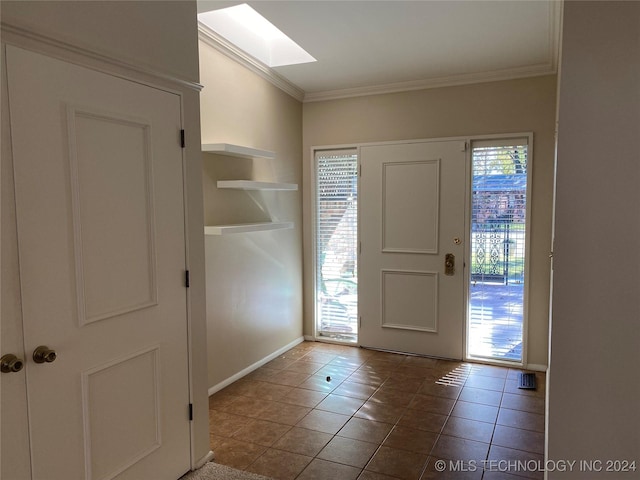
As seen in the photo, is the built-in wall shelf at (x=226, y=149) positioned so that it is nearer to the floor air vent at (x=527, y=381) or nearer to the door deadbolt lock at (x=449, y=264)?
the door deadbolt lock at (x=449, y=264)

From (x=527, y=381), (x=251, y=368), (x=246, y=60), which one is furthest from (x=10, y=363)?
(x=527, y=381)

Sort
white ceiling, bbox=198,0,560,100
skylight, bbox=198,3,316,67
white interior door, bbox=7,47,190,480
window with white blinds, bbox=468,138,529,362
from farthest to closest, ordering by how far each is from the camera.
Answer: window with white blinds, bbox=468,138,529,362, skylight, bbox=198,3,316,67, white ceiling, bbox=198,0,560,100, white interior door, bbox=7,47,190,480

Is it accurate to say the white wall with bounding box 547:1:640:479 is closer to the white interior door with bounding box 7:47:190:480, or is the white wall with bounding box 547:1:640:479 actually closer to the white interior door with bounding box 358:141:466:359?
the white interior door with bounding box 7:47:190:480

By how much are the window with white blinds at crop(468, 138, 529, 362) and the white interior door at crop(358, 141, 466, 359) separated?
0.13 m

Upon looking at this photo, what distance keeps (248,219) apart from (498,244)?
7.06 ft

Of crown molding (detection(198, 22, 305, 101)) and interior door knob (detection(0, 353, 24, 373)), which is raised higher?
crown molding (detection(198, 22, 305, 101))

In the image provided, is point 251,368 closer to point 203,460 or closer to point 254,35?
point 203,460

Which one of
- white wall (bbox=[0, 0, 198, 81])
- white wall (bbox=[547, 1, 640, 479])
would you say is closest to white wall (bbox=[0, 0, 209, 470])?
white wall (bbox=[0, 0, 198, 81])

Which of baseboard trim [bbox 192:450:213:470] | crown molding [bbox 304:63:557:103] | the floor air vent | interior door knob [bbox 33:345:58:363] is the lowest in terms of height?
the floor air vent

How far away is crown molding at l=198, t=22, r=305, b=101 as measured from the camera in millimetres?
3059

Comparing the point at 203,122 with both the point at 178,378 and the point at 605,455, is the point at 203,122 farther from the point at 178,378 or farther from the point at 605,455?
the point at 605,455

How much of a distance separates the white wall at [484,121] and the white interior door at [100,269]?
2.42 meters

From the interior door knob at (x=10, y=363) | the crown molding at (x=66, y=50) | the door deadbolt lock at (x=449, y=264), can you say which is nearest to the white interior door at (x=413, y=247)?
the door deadbolt lock at (x=449, y=264)

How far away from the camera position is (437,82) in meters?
4.00
